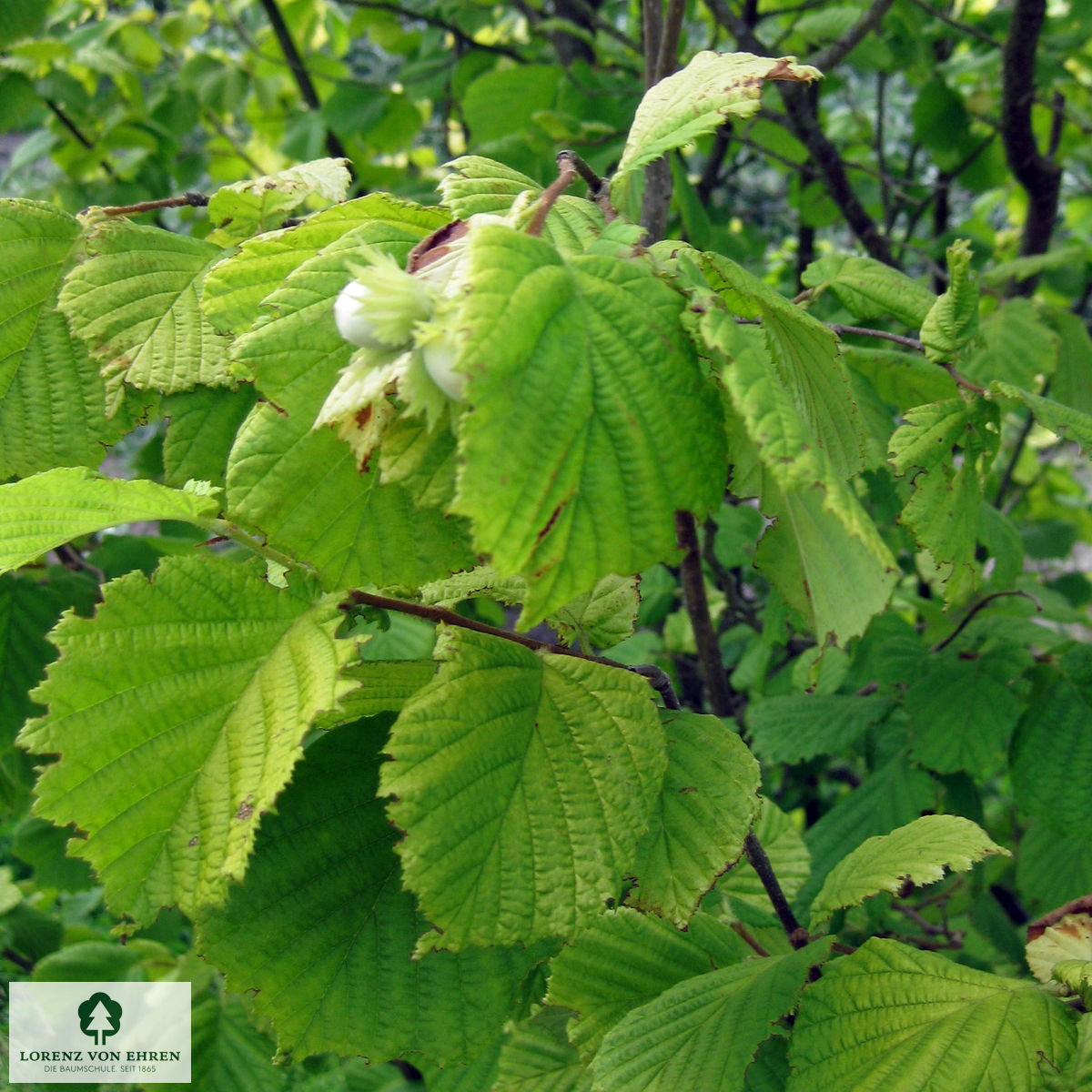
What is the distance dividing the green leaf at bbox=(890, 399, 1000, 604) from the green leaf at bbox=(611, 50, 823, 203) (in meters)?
0.34

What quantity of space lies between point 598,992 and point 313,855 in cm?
37

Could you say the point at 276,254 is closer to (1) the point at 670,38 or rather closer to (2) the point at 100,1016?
(1) the point at 670,38

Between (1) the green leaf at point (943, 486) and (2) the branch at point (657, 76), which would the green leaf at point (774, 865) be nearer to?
(1) the green leaf at point (943, 486)

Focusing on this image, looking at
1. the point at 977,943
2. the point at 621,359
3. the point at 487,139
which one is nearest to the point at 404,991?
the point at 621,359

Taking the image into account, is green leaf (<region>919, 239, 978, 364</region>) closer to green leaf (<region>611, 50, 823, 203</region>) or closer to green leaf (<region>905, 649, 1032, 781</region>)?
green leaf (<region>611, 50, 823, 203</region>)

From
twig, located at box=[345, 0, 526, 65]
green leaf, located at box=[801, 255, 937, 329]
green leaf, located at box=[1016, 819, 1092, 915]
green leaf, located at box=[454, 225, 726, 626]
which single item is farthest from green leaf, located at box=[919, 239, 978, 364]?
twig, located at box=[345, 0, 526, 65]

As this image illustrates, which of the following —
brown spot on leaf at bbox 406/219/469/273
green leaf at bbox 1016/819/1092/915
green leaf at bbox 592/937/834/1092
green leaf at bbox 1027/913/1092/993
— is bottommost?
green leaf at bbox 1016/819/1092/915

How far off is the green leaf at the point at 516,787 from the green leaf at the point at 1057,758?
0.90 meters

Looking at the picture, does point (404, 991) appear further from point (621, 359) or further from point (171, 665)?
point (621, 359)

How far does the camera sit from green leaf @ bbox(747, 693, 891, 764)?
1.52m

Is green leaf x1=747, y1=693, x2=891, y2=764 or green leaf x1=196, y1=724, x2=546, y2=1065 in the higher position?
green leaf x1=196, y1=724, x2=546, y2=1065

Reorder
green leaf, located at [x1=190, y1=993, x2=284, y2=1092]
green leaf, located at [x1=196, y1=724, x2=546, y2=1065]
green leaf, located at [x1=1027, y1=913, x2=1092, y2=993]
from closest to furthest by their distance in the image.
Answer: green leaf, located at [x1=196, y1=724, x2=546, y2=1065], green leaf, located at [x1=1027, y1=913, x2=1092, y2=993], green leaf, located at [x1=190, y1=993, x2=284, y2=1092]

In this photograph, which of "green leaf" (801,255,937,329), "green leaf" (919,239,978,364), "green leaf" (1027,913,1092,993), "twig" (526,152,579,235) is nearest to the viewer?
"twig" (526,152,579,235)

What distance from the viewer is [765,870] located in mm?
910
